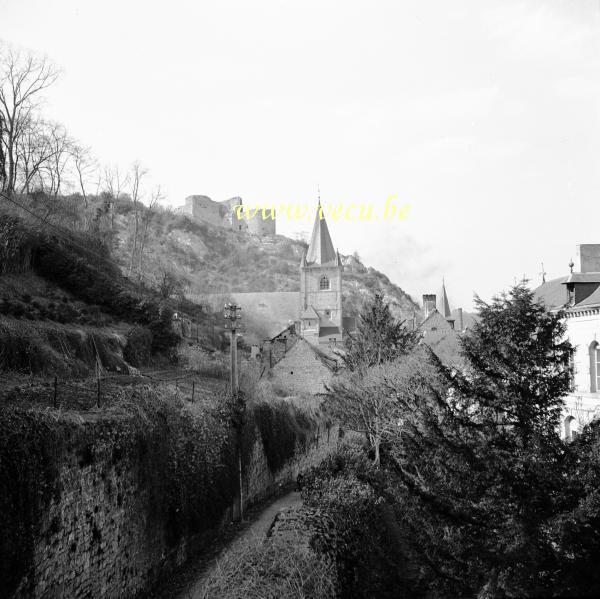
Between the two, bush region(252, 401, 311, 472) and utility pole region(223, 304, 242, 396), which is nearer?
utility pole region(223, 304, 242, 396)

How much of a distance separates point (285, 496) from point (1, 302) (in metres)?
11.7

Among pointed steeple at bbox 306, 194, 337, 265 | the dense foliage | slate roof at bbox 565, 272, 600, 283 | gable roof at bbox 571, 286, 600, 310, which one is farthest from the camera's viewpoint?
pointed steeple at bbox 306, 194, 337, 265

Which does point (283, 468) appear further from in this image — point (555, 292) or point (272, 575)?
point (555, 292)

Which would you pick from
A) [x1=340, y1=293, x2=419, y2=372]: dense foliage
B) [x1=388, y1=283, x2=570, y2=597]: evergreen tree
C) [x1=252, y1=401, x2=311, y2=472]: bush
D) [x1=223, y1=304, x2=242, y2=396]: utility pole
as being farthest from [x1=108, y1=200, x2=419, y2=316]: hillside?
[x1=388, y1=283, x2=570, y2=597]: evergreen tree

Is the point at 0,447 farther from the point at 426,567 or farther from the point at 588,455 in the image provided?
the point at 588,455

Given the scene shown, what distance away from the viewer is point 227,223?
125m

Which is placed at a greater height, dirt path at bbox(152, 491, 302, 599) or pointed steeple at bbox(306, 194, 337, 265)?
pointed steeple at bbox(306, 194, 337, 265)

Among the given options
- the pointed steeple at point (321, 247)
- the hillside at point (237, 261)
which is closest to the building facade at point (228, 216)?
the hillside at point (237, 261)

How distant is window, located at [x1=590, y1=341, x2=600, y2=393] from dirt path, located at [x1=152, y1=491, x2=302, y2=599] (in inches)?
425

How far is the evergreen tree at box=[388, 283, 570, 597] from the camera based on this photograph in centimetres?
1012

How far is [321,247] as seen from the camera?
71.6 metres

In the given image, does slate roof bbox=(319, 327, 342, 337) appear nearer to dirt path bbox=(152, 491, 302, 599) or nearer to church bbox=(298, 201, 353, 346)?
church bbox=(298, 201, 353, 346)

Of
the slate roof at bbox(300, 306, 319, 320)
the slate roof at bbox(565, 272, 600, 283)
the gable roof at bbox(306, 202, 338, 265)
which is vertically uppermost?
the gable roof at bbox(306, 202, 338, 265)

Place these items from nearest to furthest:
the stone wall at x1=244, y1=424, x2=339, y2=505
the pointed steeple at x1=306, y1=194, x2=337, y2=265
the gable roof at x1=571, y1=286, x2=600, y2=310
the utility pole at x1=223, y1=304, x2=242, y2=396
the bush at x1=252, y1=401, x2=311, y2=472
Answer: the utility pole at x1=223, y1=304, x2=242, y2=396, the stone wall at x1=244, y1=424, x2=339, y2=505, the gable roof at x1=571, y1=286, x2=600, y2=310, the bush at x1=252, y1=401, x2=311, y2=472, the pointed steeple at x1=306, y1=194, x2=337, y2=265
